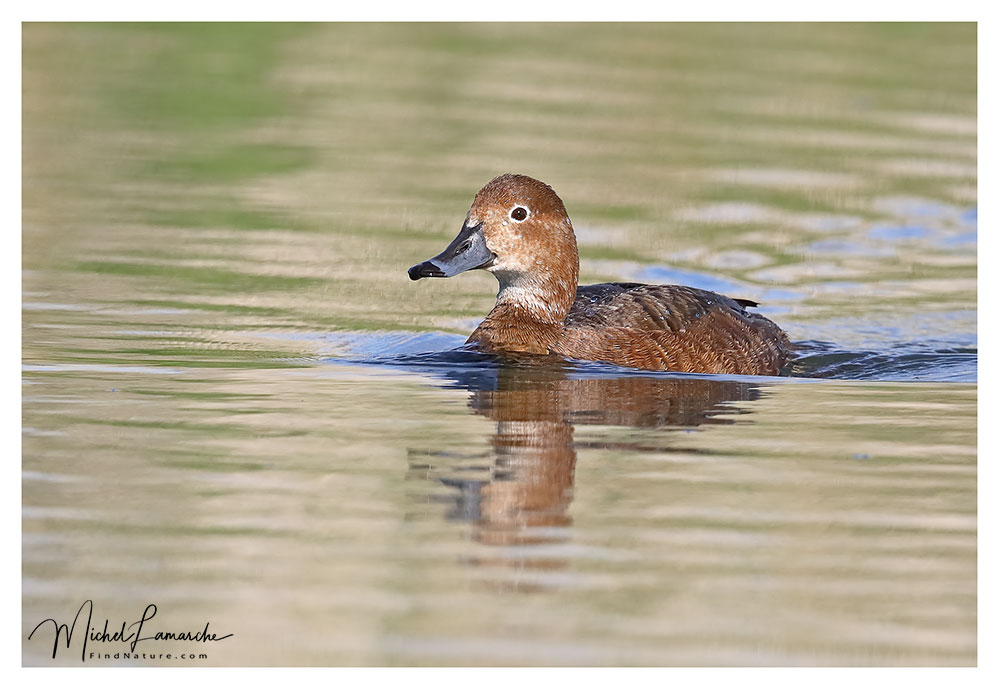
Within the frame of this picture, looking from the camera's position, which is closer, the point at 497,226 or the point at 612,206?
the point at 497,226

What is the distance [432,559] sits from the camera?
619 centimetres

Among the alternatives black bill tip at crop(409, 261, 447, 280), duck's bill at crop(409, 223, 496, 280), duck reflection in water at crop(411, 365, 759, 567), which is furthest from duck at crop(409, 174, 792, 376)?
duck reflection in water at crop(411, 365, 759, 567)

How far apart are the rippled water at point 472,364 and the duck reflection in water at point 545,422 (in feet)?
0.10

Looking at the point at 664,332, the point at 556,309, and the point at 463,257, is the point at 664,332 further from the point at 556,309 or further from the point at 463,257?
the point at 463,257

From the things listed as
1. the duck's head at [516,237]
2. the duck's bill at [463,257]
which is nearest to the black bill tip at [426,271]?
the duck's bill at [463,257]

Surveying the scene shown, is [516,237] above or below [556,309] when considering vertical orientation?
above

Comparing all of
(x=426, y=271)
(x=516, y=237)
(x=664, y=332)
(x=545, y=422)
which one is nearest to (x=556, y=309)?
(x=516, y=237)

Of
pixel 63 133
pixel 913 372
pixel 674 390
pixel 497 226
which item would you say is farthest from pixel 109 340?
pixel 63 133

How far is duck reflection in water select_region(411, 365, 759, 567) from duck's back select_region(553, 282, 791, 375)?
30 cm

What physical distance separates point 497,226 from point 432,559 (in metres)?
4.34

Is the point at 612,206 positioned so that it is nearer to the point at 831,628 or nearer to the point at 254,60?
the point at 254,60

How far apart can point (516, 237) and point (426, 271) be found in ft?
2.62

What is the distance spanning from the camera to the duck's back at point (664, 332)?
10.3 m

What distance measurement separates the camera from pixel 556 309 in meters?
10.5
